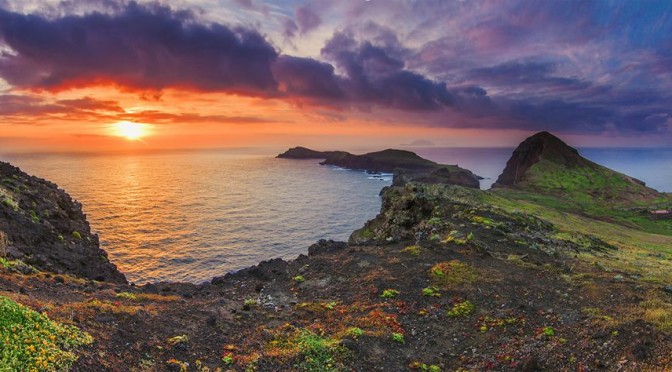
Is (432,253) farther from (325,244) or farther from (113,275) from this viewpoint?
(113,275)

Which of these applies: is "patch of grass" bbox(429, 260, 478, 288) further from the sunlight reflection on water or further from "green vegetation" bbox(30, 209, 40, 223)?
the sunlight reflection on water

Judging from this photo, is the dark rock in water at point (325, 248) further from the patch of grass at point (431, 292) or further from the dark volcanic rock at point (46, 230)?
the dark volcanic rock at point (46, 230)

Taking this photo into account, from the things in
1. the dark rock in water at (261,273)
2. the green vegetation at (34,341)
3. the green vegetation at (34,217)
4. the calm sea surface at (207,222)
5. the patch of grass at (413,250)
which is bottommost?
the calm sea surface at (207,222)

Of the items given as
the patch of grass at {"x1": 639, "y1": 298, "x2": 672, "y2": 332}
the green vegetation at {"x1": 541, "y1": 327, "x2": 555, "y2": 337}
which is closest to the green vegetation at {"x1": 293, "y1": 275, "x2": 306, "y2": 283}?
the green vegetation at {"x1": 541, "y1": 327, "x2": 555, "y2": 337}

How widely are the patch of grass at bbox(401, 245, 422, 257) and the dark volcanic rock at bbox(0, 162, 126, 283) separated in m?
23.8

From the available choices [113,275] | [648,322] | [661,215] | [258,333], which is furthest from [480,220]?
[661,215]

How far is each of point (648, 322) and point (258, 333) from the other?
1734cm

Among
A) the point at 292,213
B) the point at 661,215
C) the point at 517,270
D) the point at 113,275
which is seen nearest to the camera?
the point at 517,270

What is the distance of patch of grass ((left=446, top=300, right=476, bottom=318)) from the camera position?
20.8 m

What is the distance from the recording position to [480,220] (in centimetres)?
3781

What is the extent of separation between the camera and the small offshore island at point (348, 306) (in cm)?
1452

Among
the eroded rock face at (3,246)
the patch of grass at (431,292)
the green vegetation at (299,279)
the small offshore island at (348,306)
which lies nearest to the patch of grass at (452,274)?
the small offshore island at (348,306)

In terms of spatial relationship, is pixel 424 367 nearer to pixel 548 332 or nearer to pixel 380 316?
A: pixel 380 316

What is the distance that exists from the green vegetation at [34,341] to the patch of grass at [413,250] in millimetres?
21841
